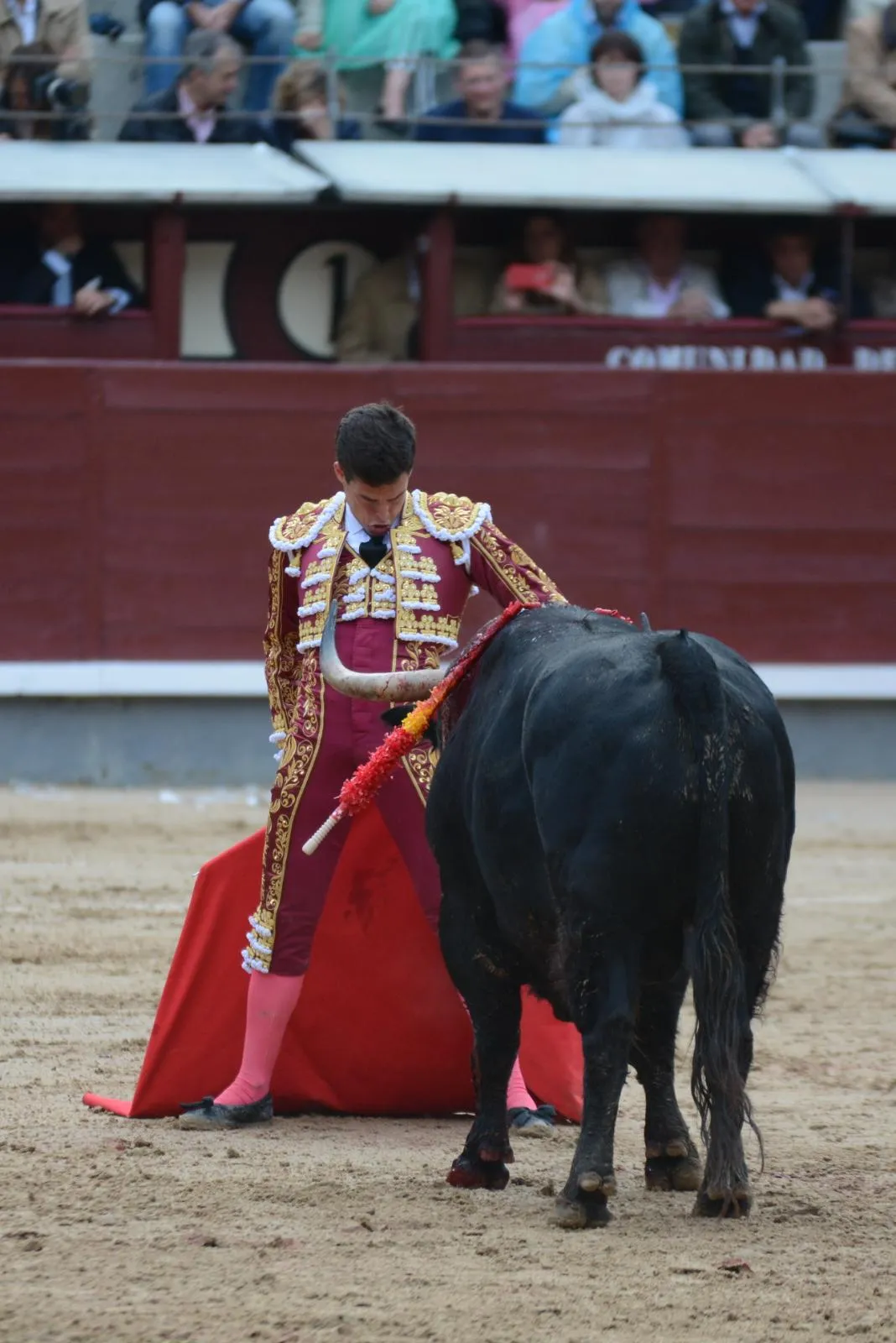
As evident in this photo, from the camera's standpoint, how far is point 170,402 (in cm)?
888

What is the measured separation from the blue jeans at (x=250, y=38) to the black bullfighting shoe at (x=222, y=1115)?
6220 mm

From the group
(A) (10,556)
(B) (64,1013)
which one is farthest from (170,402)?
(B) (64,1013)

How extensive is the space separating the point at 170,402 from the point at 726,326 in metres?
2.40

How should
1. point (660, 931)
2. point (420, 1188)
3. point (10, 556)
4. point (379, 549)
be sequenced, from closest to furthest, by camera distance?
point (660, 931)
point (420, 1188)
point (379, 549)
point (10, 556)

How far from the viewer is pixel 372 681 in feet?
11.6

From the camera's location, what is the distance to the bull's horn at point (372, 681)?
11.6ft

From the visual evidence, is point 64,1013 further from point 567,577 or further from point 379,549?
point 567,577

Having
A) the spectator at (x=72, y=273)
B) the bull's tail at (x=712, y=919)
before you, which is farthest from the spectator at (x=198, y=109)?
the bull's tail at (x=712, y=919)

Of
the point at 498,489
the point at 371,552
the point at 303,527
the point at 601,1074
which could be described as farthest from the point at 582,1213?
the point at 498,489

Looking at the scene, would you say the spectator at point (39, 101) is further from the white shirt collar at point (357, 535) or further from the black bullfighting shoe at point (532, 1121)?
the black bullfighting shoe at point (532, 1121)

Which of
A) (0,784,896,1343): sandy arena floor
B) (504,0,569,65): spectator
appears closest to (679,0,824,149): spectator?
(504,0,569,65): spectator

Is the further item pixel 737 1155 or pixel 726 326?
pixel 726 326

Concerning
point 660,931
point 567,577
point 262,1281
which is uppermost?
point 660,931

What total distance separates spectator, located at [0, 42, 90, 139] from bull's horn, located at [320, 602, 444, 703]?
5961mm
